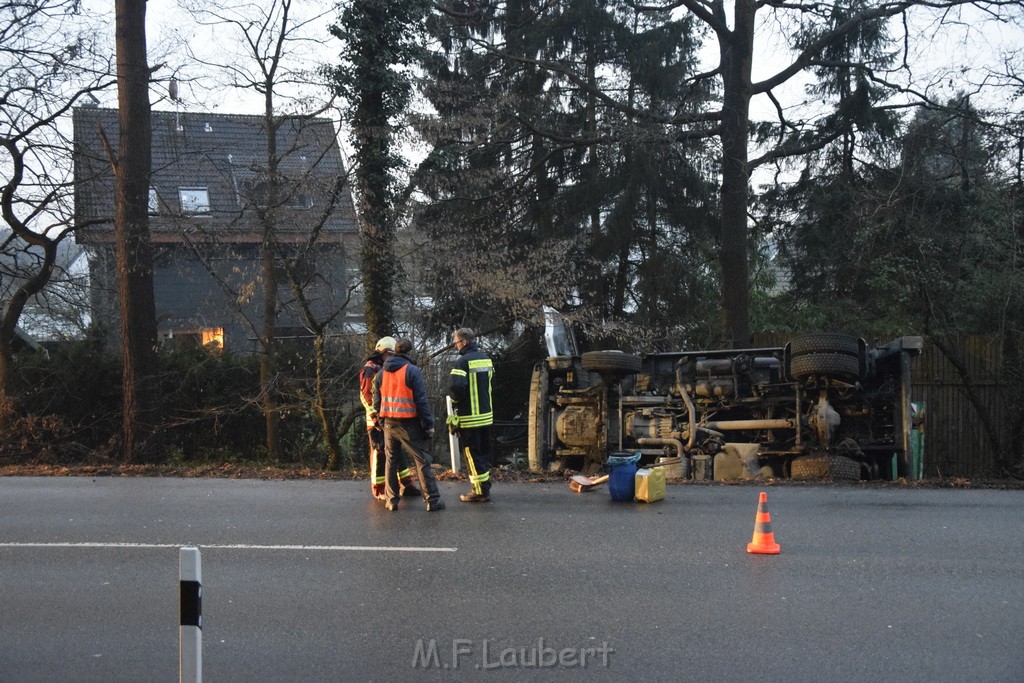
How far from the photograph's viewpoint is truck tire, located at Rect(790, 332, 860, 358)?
42.1 feet

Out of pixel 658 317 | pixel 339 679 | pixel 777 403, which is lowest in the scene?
pixel 339 679

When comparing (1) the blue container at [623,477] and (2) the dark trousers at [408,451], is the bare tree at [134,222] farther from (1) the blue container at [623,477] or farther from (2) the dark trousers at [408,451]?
(1) the blue container at [623,477]

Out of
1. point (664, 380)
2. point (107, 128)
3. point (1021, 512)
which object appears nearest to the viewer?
point (1021, 512)

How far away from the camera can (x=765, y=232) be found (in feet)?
83.2

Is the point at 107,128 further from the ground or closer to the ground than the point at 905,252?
further from the ground

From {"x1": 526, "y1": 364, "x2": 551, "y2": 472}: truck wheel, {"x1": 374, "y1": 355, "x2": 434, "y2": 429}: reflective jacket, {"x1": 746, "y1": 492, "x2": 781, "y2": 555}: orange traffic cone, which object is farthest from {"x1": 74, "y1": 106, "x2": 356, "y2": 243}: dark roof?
{"x1": 746, "y1": 492, "x2": 781, "y2": 555}: orange traffic cone

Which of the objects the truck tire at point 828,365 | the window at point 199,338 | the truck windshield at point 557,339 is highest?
the window at point 199,338

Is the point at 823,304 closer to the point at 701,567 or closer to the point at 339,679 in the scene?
the point at 701,567

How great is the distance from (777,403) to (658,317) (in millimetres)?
9969

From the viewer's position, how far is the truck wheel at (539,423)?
14.9 metres

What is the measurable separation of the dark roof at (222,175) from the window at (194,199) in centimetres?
13

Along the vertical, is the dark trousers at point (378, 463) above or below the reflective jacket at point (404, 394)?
below

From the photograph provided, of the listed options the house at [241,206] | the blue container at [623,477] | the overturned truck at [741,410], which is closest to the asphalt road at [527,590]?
the blue container at [623,477]

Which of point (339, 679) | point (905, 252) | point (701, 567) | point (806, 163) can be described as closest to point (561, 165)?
point (806, 163)
